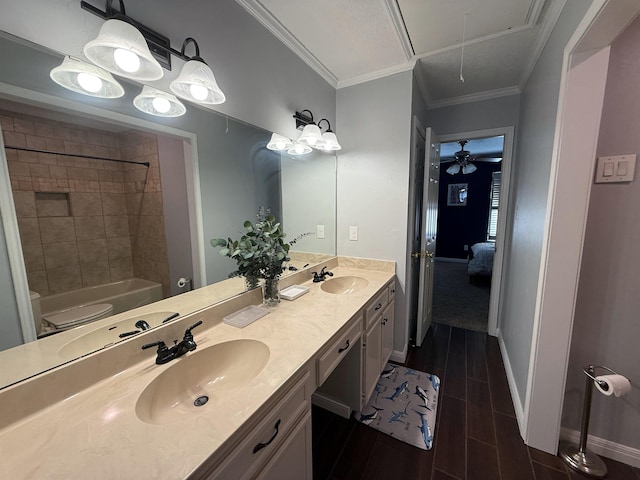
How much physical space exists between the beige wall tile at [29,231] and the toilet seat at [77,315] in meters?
0.24

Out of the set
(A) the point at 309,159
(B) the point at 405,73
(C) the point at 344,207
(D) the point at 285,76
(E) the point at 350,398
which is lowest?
(E) the point at 350,398

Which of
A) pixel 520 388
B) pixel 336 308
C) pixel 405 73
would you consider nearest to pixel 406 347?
pixel 520 388

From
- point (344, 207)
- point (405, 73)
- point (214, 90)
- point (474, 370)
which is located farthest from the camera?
point (344, 207)

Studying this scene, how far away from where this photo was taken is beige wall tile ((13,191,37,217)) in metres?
0.74

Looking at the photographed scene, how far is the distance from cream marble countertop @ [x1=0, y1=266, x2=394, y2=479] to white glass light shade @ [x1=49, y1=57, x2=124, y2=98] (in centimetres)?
87

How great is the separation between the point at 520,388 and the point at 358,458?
45.8 inches

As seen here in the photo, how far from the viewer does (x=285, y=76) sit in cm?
168

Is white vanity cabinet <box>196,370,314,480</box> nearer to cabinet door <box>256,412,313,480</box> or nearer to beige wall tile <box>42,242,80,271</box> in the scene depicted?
cabinet door <box>256,412,313,480</box>

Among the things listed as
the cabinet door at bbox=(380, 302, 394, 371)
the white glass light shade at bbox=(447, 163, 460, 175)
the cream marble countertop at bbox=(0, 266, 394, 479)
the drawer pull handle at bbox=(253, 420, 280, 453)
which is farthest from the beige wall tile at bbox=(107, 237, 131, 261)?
the white glass light shade at bbox=(447, 163, 460, 175)

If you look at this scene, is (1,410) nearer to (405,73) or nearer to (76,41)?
(76,41)

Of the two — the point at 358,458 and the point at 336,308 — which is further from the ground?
the point at 336,308

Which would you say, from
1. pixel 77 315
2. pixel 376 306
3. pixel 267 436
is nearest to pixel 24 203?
pixel 77 315

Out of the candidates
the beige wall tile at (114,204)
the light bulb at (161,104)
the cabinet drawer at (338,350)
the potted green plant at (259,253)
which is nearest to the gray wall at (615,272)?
the cabinet drawer at (338,350)

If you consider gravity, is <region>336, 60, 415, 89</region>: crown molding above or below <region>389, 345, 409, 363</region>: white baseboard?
above
